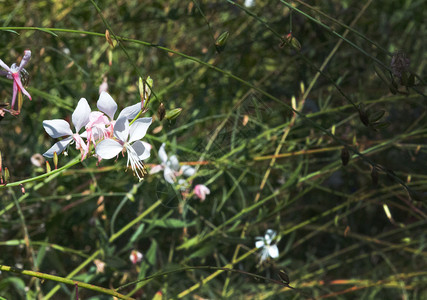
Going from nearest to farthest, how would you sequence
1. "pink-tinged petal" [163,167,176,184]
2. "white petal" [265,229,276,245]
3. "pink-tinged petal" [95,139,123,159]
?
"pink-tinged petal" [95,139,123,159]
"pink-tinged petal" [163,167,176,184]
"white petal" [265,229,276,245]

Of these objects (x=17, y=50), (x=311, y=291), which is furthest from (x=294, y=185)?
(x=17, y=50)

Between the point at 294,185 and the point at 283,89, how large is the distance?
0.35m

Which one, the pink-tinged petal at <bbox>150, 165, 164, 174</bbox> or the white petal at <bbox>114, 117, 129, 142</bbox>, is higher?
the white petal at <bbox>114, 117, 129, 142</bbox>

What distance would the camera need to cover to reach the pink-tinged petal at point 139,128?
569 millimetres

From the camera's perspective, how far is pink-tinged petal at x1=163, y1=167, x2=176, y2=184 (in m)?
0.91

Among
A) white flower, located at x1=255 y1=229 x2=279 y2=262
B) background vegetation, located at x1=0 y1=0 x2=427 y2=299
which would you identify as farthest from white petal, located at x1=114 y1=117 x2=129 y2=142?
white flower, located at x1=255 y1=229 x2=279 y2=262

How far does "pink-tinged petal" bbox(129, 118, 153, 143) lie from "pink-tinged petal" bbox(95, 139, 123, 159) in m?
0.02

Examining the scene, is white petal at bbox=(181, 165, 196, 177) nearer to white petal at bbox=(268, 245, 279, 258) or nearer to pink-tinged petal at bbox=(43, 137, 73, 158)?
white petal at bbox=(268, 245, 279, 258)

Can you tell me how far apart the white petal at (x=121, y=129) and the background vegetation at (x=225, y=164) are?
0.20m

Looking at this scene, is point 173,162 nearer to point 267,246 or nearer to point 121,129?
point 267,246

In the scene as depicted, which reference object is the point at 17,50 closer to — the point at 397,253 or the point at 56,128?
the point at 56,128

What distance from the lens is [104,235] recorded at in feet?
3.07

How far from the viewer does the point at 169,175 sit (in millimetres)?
923

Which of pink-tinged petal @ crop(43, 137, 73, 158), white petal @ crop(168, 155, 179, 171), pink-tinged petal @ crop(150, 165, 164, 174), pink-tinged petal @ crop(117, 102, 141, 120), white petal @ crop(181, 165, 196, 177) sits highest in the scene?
pink-tinged petal @ crop(117, 102, 141, 120)
